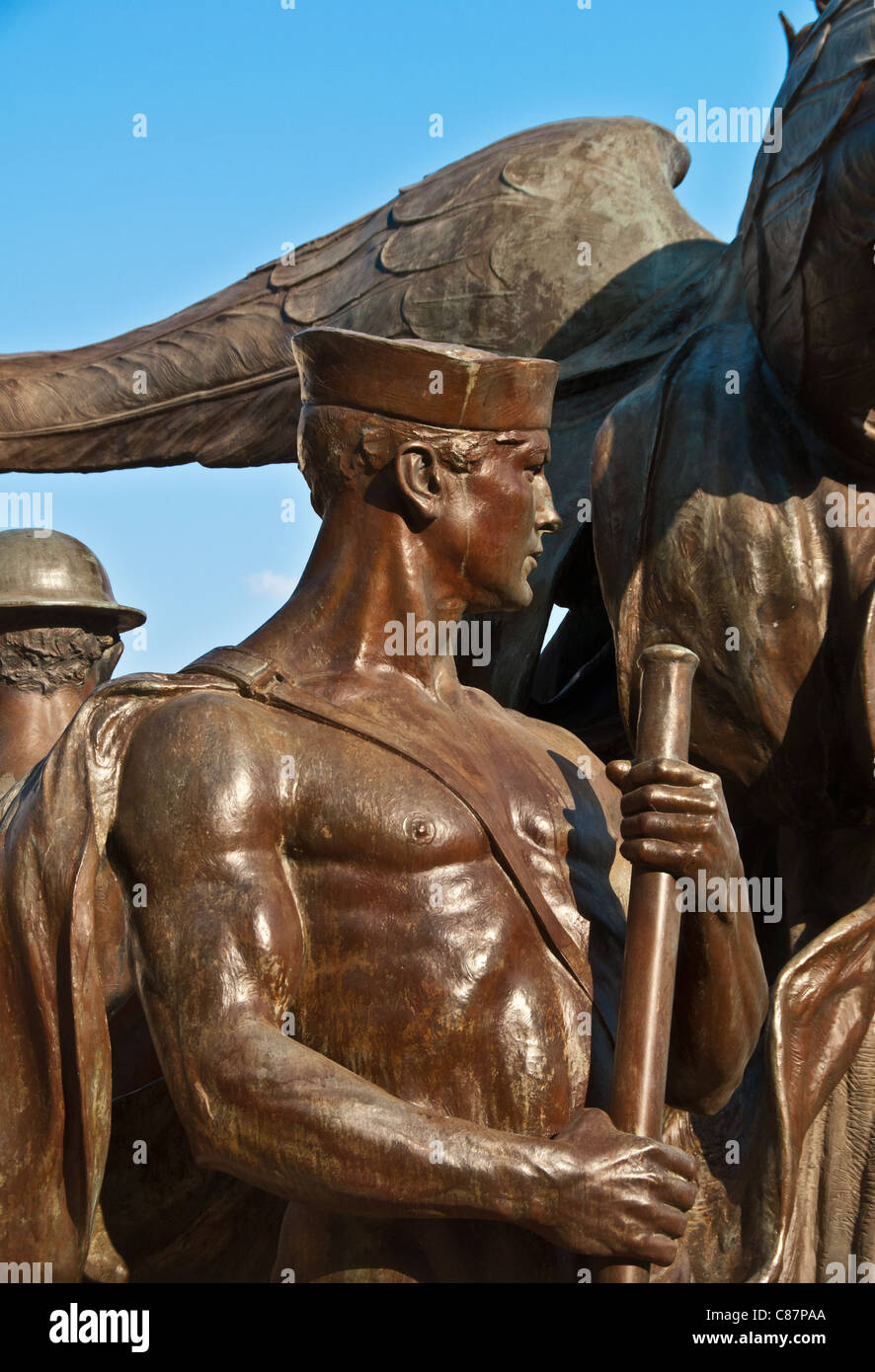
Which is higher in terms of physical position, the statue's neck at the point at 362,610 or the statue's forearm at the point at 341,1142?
the statue's neck at the point at 362,610

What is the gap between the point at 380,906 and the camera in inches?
171

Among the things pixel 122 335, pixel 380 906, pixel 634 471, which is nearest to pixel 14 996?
pixel 380 906

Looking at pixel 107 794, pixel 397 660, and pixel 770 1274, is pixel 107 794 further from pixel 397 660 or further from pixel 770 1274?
pixel 770 1274

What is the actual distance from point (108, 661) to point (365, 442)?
2.62 metres

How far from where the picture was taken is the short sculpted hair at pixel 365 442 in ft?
15.4

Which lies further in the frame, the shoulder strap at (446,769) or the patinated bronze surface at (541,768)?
the shoulder strap at (446,769)

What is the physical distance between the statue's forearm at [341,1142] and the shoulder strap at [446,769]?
502mm

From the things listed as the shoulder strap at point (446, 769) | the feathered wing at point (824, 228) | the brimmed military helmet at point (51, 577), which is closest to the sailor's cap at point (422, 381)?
the shoulder strap at point (446, 769)

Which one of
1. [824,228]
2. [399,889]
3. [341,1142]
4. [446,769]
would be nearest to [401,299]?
[824,228]

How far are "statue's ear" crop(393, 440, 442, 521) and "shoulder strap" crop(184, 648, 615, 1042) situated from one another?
421 millimetres

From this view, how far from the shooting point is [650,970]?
4.25 metres

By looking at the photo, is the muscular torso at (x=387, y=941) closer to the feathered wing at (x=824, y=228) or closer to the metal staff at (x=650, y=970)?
the metal staff at (x=650, y=970)

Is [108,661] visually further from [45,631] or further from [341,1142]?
[341,1142]

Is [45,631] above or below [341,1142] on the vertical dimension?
above
